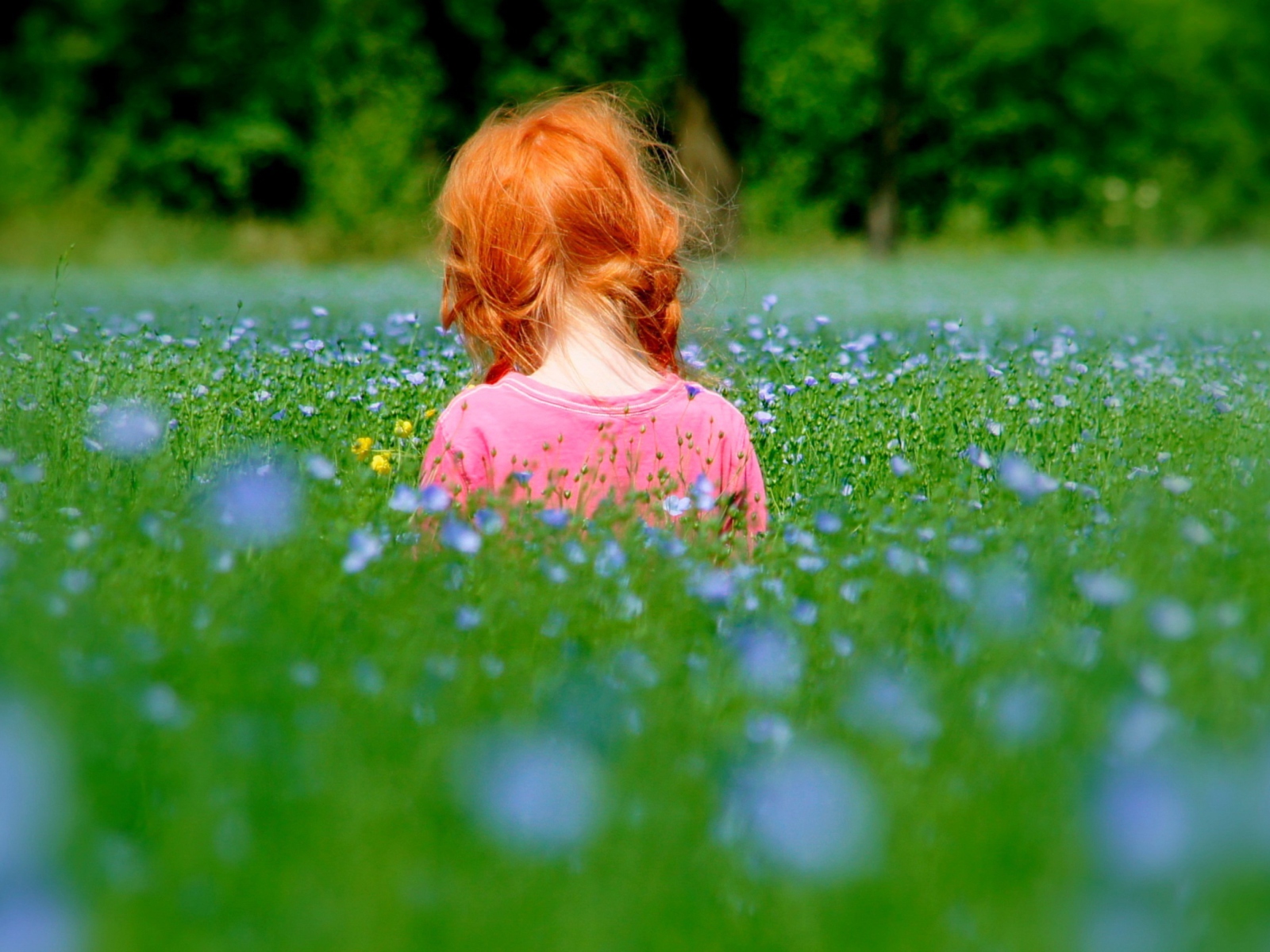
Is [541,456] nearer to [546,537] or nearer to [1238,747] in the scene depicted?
[546,537]

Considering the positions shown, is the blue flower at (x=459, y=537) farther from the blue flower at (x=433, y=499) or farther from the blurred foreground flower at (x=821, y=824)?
the blurred foreground flower at (x=821, y=824)

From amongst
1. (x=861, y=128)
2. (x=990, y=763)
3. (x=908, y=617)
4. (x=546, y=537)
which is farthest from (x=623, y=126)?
(x=861, y=128)

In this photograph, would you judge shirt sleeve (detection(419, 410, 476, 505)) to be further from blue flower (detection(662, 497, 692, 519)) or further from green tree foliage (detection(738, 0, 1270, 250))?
green tree foliage (detection(738, 0, 1270, 250))

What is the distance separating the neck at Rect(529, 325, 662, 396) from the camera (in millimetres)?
3281

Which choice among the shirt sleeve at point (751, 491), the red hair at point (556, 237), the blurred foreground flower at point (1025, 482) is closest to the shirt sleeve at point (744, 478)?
the shirt sleeve at point (751, 491)

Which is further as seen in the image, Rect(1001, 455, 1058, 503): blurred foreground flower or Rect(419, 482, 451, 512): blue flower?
Rect(1001, 455, 1058, 503): blurred foreground flower

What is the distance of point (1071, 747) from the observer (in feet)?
5.60

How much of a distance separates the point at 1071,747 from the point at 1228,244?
32.1 meters

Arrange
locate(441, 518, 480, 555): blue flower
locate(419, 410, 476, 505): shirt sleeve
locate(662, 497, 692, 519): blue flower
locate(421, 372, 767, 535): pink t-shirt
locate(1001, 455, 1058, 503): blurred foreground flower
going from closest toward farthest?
locate(441, 518, 480, 555): blue flower → locate(1001, 455, 1058, 503): blurred foreground flower → locate(662, 497, 692, 519): blue flower → locate(419, 410, 476, 505): shirt sleeve → locate(421, 372, 767, 535): pink t-shirt

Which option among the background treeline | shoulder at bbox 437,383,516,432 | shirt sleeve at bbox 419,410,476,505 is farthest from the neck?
the background treeline

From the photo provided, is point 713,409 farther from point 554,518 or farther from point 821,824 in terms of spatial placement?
point 821,824

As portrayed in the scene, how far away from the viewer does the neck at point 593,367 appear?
3281 millimetres

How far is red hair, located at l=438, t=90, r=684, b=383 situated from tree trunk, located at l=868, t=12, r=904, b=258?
889 inches

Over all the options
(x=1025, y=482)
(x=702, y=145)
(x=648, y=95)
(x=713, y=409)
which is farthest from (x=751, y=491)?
(x=648, y=95)
